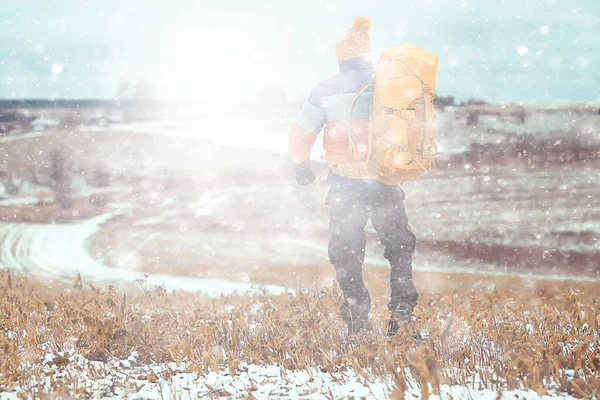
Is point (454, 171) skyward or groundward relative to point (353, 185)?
groundward

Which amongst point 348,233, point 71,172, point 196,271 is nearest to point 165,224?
point 196,271

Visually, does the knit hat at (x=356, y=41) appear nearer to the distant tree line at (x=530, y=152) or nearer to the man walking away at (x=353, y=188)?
the man walking away at (x=353, y=188)

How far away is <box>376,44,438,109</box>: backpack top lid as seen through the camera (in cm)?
364

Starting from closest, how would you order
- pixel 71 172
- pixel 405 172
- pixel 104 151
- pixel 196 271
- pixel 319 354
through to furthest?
pixel 319 354
pixel 405 172
pixel 196 271
pixel 71 172
pixel 104 151

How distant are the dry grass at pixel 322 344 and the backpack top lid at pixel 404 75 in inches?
72.2

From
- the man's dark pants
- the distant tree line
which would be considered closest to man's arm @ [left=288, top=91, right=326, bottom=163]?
the man's dark pants

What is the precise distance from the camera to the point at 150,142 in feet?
134

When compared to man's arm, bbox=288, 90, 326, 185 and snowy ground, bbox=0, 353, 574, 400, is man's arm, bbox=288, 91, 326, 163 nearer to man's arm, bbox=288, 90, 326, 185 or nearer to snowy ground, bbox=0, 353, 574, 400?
man's arm, bbox=288, 90, 326, 185

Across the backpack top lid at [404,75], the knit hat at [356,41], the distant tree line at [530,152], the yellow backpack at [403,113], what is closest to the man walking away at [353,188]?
the knit hat at [356,41]

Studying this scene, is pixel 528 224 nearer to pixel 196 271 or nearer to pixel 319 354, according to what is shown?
pixel 196 271

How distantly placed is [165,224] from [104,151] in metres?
20.4

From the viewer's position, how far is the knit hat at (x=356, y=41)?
4.25 meters

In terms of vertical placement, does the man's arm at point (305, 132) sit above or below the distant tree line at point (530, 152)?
above

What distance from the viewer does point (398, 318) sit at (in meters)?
3.96
